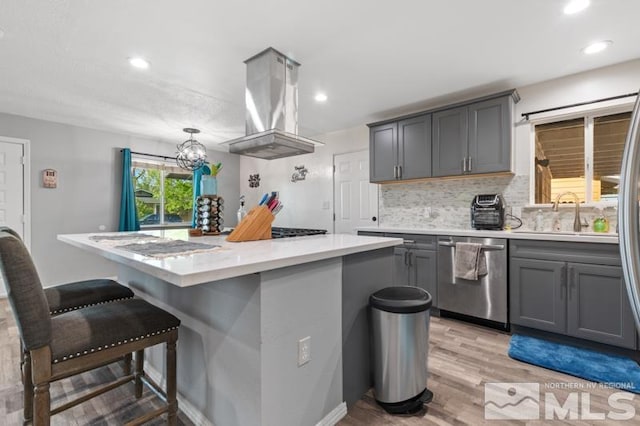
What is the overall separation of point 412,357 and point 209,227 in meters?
1.71

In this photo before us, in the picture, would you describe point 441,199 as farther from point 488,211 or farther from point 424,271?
point 424,271

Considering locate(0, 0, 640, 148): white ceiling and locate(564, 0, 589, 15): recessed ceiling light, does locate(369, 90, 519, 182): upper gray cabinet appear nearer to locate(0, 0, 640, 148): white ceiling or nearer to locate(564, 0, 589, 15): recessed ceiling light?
locate(0, 0, 640, 148): white ceiling

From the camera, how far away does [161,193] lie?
562cm

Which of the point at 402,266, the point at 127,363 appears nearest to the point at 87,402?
the point at 127,363

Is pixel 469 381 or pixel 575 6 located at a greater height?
pixel 575 6

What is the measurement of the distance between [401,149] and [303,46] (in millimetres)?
1879

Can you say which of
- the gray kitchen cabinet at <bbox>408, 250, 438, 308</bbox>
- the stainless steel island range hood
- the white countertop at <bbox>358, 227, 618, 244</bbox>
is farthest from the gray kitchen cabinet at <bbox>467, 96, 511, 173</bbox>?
the stainless steel island range hood

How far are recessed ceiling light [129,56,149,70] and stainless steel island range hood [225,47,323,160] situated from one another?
92 centimetres

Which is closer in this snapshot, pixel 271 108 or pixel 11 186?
pixel 271 108

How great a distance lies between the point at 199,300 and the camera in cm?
159

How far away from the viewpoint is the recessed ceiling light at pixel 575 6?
1919 mm

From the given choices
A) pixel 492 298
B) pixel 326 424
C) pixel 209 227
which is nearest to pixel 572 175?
pixel 492 298

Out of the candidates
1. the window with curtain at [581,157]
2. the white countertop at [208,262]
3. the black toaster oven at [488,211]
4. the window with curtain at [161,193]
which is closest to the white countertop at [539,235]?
the black toaster oven at [488,211]

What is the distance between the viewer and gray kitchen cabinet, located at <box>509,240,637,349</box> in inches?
91.2
